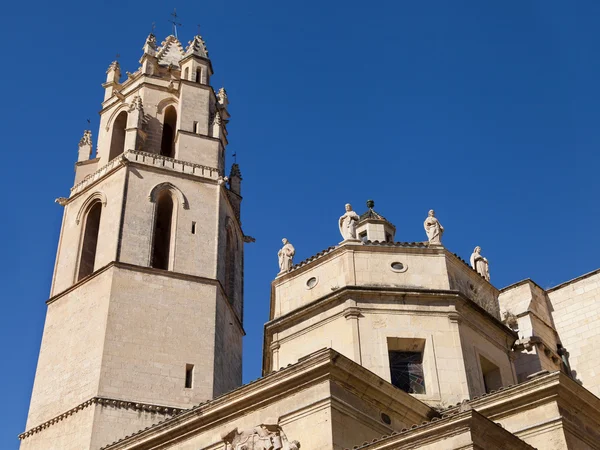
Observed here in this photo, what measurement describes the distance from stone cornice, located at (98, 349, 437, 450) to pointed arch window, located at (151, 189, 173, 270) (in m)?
10.4

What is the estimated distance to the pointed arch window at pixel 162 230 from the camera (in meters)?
28.3

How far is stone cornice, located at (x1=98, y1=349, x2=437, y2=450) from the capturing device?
16250mm

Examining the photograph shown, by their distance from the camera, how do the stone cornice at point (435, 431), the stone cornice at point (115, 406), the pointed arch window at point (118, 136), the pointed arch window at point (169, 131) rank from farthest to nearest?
the pointed arch window at point (169, 131)
the pointed arch window at point (118, 136)
the stone cornice at point (115, 406)
the stone cornice at point (435, 431)

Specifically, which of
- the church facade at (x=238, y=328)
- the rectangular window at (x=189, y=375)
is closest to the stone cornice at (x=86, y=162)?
the church facade at (x=238, y=328)

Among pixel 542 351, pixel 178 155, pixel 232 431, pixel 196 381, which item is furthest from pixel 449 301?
pixel 178 155

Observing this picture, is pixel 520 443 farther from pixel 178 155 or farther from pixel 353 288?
pixel 178 155

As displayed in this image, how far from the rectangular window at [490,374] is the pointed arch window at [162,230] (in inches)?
427

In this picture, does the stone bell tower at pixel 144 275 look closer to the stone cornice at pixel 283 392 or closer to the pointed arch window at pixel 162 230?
the pointed arch window at pixel 162 230

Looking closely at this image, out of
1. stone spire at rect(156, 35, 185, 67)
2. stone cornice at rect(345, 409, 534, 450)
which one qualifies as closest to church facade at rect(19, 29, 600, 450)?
stone cornice at rect(345, 409, 534, 450)

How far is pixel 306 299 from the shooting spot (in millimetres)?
21594

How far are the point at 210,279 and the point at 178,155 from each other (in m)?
4.98

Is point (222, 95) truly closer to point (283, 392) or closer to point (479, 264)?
point (479, 264)

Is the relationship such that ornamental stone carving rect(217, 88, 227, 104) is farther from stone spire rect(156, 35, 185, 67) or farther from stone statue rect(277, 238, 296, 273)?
stone statue rect(277, 238, 296, 273)

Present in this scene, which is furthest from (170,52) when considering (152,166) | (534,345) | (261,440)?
(261,440)
